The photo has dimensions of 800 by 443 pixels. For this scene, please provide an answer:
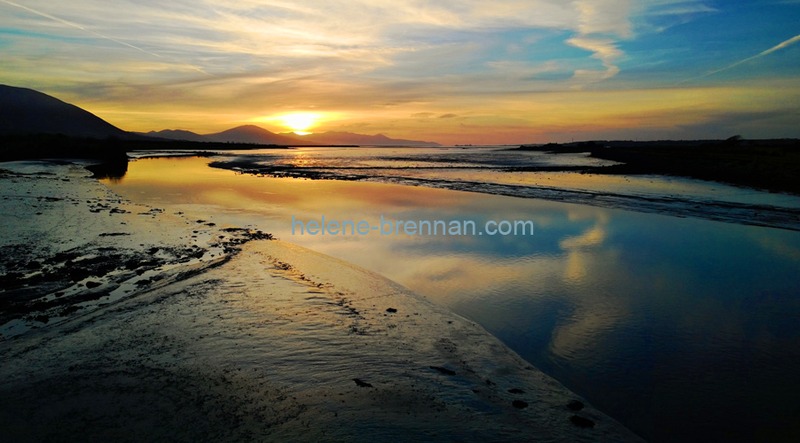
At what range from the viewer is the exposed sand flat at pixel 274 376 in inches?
186

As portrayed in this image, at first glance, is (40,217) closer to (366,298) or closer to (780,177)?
(366,298)

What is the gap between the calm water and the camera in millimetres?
5551

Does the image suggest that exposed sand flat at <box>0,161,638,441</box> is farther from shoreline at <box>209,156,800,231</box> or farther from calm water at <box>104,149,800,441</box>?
shoreline at <box>209,156,800,231</box>

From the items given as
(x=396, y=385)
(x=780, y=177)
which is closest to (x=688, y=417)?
(x=396, y=385)

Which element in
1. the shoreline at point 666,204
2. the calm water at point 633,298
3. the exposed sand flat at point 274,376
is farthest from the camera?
the shoreline at point 666,204

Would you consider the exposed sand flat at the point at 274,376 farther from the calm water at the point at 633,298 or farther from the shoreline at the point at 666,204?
the shoreline at the point at 666,204

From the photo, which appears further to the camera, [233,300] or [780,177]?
[780,177]

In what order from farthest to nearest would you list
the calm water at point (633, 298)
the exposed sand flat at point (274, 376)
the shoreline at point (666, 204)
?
the shoreline at point (666, 204)
the calm water at point (633, 298)
the exposed sand flat at point (274, 376)

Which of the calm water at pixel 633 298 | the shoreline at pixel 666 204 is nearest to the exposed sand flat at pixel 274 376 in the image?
the calm water at pixel 633 298

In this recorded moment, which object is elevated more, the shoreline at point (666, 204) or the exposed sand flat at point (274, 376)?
the shoreline at point (666, 204)

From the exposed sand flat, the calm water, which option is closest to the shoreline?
the calm water

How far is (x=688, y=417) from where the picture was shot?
518 cm

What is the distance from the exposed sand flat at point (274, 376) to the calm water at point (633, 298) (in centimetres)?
83

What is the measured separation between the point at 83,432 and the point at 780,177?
133 ft
